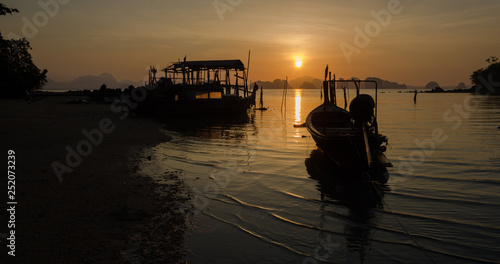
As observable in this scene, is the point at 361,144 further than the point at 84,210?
Yes

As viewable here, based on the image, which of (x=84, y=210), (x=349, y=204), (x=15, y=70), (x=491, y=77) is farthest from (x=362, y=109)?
(x=491, y=77)

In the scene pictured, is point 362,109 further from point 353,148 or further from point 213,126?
point 213,126

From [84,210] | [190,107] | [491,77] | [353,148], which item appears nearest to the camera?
[84,210]

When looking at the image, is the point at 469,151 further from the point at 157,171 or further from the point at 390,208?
the point at 157,171

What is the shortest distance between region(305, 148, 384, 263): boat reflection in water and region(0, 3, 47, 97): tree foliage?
25.0ft

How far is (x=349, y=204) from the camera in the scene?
8344mm

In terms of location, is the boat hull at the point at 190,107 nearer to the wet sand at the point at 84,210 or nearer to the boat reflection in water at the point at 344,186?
the wet sand at the point at 84,210

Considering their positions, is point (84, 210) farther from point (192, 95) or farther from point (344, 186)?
point (192, 95)

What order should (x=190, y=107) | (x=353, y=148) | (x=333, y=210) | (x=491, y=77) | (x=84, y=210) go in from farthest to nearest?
Result: 1. (x=491, y=77)
2. (x=190, y=107)
3. (x=353, y=148)
4. (x=333, y=210)
5. (x=84, y=210)

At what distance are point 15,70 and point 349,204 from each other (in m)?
41.3

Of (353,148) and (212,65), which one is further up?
(212,65)

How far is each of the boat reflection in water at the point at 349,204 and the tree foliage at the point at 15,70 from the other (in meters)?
7.61

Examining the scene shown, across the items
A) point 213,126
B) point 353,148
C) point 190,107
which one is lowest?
point 213,126

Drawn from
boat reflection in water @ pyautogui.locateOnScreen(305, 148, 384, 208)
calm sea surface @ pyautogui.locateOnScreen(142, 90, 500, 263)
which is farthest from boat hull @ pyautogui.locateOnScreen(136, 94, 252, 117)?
boat reflection in water @ pyautogui.locateOnScreen(305, 148, 384, 208)
